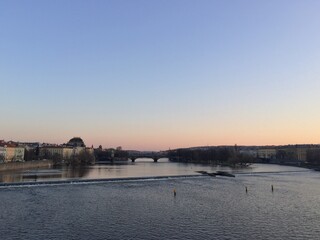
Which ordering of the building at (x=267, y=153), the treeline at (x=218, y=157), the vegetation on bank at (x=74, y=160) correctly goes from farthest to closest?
1. the building at (x=267, y=153)
2. the treeline at (x=218, y=157)
3. the vegetation on bank at (x=74, y=160)

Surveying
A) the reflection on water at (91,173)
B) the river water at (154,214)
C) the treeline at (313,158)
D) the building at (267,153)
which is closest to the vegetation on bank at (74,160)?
the reflection on water at (91,173)

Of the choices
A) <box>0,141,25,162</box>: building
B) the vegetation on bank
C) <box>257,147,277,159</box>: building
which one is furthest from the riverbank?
<box>257,147,277,159</box>: building

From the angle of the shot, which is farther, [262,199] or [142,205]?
[262,199]

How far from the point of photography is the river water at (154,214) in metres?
20.8

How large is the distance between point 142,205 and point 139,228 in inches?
316

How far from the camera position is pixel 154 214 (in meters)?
26.1

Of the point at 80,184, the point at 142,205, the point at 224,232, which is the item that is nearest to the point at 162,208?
the point at 142,205

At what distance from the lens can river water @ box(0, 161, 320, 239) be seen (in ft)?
68.3

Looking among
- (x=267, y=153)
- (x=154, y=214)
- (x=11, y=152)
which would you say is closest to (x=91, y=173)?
(x=154, y=214)

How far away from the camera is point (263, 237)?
2030 centimetres

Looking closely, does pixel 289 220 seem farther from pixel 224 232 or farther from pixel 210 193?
pixel 210 193

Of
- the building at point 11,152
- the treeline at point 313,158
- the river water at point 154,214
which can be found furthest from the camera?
the treeline at point 313,158

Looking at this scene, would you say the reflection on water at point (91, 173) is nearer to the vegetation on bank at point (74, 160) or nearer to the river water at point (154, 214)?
the river water at point (154, 214)

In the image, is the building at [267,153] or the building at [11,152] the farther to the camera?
the building at [267,153]
